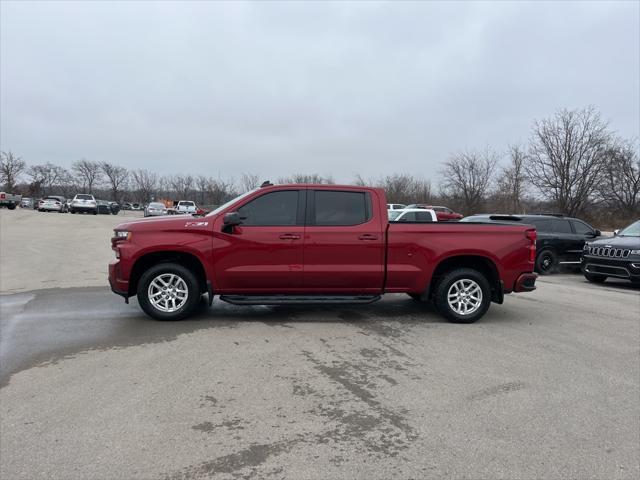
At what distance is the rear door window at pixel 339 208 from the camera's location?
21.2 ft

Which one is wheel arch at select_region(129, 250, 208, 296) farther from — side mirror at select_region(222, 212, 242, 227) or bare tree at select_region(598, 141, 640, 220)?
bare tree at select_region(598, 141, 640, 220)

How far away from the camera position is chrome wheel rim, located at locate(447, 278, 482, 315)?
665cm

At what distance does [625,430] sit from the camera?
3500 millimetres

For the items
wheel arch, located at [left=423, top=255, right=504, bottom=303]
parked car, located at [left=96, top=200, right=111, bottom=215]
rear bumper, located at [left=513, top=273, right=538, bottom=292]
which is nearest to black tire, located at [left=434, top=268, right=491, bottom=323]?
wheel arch, located at [left=423, top=255, right=504, bottom=303]

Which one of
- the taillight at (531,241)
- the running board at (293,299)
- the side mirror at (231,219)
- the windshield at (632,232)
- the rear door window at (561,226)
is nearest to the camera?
the side mirror at (231,219)

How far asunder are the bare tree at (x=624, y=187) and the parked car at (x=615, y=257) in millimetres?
38894

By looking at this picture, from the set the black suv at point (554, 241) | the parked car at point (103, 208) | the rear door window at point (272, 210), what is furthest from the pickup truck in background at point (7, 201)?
the rear door window at point (272, 210)

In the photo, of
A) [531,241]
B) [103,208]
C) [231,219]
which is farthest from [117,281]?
A: [103,208]

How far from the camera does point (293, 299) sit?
6297 millimetres

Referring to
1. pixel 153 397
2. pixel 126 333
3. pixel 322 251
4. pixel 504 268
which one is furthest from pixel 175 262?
pixel 504 268

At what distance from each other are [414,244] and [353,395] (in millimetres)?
2975

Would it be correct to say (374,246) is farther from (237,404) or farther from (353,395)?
(237,404)

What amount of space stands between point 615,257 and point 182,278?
10.1 meters

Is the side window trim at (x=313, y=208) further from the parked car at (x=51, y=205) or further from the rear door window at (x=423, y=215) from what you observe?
the parked car at (x=51, y=205)
